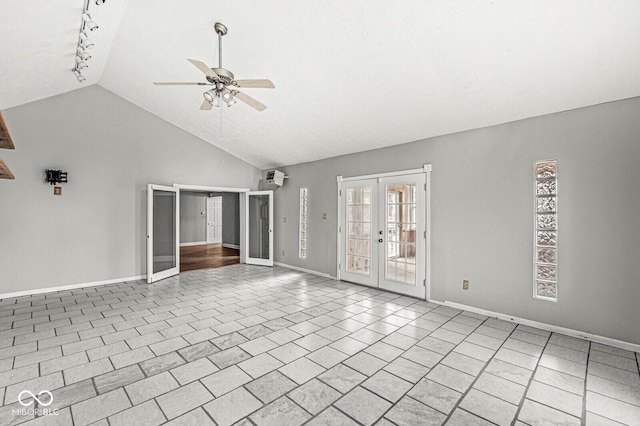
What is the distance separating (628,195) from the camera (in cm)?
300

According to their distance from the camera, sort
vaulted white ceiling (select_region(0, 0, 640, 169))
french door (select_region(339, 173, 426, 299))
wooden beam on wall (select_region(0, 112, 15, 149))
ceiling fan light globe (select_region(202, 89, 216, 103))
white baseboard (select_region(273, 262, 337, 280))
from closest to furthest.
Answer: wooden beam on wall (select_region(0, 112, 15, 149)) → vaulted white ceiling (select_region(0, 0, 640, 169)) → ceiling fan light globe (select_region(202, 89, 216, 103)) → french door (select_region(339, 173, 426, 299)) → white baseboard (select_region(273, 262, 337, 280))

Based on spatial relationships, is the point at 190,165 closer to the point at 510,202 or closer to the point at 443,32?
the point at 443,32

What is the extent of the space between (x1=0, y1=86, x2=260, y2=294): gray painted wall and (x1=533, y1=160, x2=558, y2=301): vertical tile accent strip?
644 centimetres

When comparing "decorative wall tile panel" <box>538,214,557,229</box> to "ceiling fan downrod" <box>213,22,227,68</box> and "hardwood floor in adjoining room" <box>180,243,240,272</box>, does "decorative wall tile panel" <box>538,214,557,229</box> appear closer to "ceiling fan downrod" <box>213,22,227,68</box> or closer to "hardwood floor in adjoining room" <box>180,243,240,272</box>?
"ceiling fan downrod" <box>213,22,227,68</box>

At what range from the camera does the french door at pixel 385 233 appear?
15.4ft

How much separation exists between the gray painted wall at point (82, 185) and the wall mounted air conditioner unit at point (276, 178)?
1.86m

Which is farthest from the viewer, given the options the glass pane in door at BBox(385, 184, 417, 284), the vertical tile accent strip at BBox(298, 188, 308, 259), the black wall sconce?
the vertical tile accent strip at BBox(298, 188, 308, 259)

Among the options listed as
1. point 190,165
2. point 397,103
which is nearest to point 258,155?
point 190,165

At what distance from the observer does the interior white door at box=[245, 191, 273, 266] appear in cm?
753

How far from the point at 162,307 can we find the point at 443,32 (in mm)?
4851

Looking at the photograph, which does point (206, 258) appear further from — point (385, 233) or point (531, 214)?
point (531, 214)

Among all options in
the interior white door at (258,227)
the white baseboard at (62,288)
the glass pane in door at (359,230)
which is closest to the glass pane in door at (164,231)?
the white baseboard at (62,288)

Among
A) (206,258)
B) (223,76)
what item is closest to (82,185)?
(206,258)

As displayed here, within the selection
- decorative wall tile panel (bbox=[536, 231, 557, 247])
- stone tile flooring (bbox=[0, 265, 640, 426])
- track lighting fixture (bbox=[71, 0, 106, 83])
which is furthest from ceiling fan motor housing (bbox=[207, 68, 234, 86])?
decorative wall tile panel (bbox=[536, 231, 557, 247])
